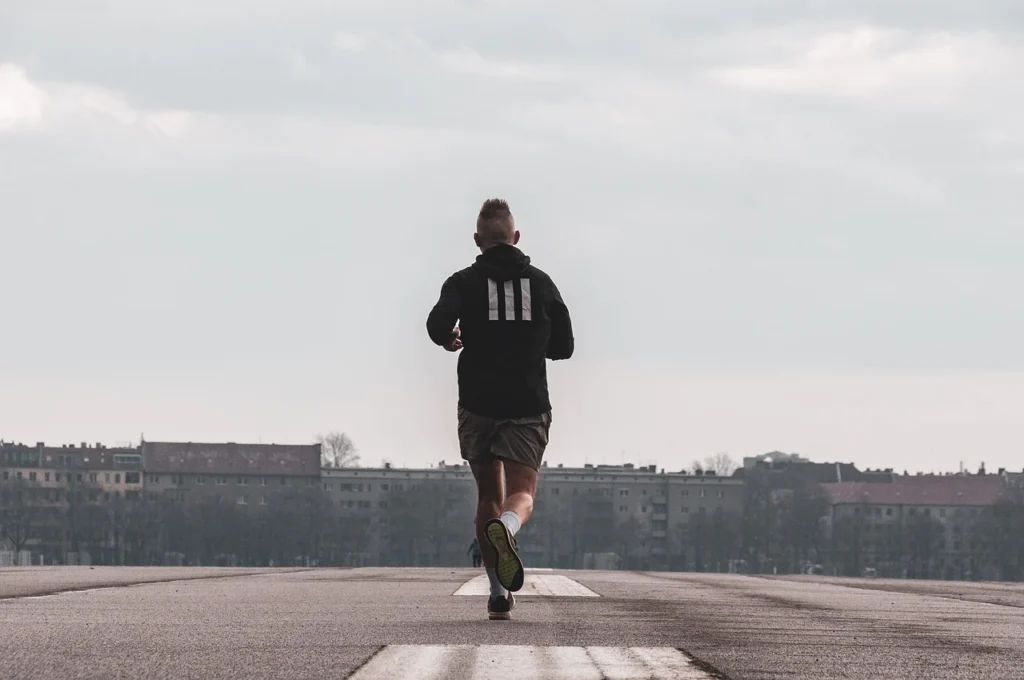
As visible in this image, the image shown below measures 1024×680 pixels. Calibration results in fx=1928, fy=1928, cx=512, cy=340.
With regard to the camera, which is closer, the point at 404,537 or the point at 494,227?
the point at 494,227

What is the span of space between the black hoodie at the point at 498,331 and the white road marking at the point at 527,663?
2.49 meters

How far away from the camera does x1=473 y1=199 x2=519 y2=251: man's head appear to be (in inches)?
407

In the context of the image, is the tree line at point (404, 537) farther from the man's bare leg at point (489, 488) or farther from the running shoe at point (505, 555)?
the running shoe at point (505, 555)

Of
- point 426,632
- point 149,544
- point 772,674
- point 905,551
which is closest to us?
point 772,674

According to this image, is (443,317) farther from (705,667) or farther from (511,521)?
(705,667)

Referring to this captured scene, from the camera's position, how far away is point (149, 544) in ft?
571

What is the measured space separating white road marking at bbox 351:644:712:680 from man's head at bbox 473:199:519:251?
10.1 feet

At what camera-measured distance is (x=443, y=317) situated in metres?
10.1

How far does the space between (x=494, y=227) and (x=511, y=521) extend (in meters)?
1.62

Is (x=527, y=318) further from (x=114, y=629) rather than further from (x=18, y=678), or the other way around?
(x=18, y=678)

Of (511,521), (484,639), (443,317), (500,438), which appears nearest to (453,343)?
(443,317)

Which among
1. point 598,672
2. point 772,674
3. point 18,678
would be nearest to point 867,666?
point 772,674

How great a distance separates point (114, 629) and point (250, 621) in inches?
40.2

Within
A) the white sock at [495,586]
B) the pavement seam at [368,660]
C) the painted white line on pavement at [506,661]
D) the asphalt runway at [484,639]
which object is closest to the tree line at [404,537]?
the asphalt runway at [484,639]
